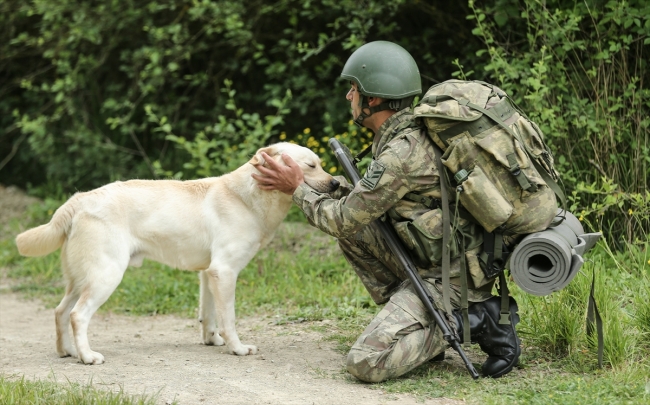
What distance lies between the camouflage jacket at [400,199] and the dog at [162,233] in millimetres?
431

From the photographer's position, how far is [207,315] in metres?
5.34

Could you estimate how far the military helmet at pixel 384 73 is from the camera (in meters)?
4.59

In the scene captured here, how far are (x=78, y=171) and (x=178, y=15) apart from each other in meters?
2.72

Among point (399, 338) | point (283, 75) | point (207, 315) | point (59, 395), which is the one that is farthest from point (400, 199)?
point (283, 75)

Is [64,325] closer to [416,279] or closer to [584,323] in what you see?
[416,279]

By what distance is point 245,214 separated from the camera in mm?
5070

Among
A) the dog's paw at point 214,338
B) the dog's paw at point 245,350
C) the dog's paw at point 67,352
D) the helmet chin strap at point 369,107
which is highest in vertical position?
the helmet chin strap at point 369,107

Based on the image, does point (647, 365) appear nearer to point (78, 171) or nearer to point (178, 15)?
point (178, 15)

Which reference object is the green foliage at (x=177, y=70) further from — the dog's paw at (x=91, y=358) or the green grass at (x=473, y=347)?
the dog's paw at (x=91, y=358)

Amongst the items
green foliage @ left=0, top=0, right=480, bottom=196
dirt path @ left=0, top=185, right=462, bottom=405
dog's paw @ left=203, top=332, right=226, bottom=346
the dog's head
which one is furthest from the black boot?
green foliage @ left=0, top=0, right=480, bottom=196

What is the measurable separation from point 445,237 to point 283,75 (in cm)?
547

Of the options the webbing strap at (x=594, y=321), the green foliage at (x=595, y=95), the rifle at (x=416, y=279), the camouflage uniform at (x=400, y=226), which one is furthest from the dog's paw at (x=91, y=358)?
the green foliage at (x=595, y=95)

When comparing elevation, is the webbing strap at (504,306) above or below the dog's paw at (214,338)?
above

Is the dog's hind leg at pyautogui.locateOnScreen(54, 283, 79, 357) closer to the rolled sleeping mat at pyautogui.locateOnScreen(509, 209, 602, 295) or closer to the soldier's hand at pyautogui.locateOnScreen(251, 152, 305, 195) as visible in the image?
the soldier's hand at pyautogui.locateOnScreen(251, 152, 305, 195)
